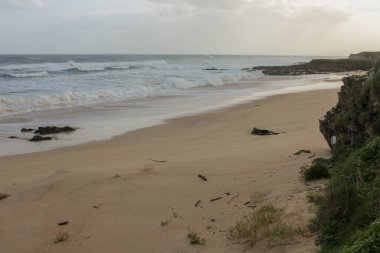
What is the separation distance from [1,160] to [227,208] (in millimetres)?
6323

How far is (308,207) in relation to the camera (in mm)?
5211

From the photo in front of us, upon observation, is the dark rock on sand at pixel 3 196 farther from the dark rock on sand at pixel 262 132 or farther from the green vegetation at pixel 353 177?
the dark rock on sand at pixel 262 132

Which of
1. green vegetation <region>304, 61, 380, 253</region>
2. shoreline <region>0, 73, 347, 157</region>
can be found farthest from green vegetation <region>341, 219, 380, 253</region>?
shoreline <region>0, 73, 347, 157</region>

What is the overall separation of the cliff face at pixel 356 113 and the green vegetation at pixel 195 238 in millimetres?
2592

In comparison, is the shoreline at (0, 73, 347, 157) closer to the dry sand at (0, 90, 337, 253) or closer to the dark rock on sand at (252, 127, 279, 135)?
the dry sand at (0, 90, 337, 253)

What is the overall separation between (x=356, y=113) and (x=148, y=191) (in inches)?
128

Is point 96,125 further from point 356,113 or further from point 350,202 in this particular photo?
point 350,202

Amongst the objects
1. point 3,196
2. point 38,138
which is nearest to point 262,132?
point 38,138

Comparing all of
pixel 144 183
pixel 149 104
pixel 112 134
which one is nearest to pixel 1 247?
pixel 144 183

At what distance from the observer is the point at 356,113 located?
253 inches

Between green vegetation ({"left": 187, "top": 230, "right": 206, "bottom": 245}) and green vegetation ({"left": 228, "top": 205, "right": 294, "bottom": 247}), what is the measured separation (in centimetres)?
31

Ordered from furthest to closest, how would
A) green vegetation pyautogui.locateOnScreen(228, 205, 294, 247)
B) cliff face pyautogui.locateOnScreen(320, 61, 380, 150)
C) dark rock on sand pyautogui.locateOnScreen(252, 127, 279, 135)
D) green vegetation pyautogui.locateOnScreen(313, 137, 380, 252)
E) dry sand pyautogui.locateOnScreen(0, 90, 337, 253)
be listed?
1. dark rock on sand pyautogui.locateOnScreen(252, 127, 279, 135)
2. cliff face pyautogui.locateOnScreen(320, 61, 380, 150)
3. dry sand pyautogui.locateOnScreen(0, 90, 337, 253)
4. green vegetation pyautogui.locateOnScreen(228, 205, 294, 247)
5. green vegetation pyautogui.locateOnScreen(313, 137, 380, 252)

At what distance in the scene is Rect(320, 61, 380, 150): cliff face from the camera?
19.2 feet

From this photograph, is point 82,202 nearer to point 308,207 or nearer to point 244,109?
point 308,207
